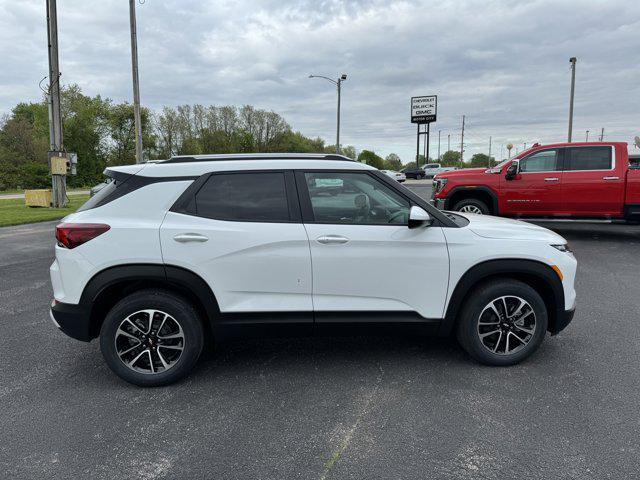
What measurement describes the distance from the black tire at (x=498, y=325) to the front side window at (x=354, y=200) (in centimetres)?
86

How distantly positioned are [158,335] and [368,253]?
1681 millimetres

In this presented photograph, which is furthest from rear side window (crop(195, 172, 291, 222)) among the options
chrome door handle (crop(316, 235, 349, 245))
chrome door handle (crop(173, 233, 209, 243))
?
chrome door handle (crop(316, 235, 349, 245))

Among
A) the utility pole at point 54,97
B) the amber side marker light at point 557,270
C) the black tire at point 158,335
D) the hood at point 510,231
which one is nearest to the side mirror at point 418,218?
the hood at point 510,231

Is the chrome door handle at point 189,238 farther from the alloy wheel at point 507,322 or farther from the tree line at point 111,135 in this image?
the tree line at point 111,135

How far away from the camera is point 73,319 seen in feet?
11.2

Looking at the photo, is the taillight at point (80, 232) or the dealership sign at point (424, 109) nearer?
the taillight at point (80, 232)

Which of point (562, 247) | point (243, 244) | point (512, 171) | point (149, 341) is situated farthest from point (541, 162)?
point (149, 341)

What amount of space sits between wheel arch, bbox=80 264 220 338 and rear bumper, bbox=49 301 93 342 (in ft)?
0.12

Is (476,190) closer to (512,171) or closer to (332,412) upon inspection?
(512,171)

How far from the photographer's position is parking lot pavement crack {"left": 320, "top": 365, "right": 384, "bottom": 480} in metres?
2.54

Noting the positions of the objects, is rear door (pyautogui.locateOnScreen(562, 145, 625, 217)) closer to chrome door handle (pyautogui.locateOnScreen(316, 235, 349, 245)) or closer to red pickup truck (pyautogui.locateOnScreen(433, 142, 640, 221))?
red pickup truck (pyautogui.locateOnScreen(433, 142, 640, 221))

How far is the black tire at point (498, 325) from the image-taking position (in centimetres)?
362

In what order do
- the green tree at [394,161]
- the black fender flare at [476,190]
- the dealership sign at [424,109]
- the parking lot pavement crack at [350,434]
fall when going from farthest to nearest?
the green tree at [394,161]
the dealership sign at [424,109]
the black fender flare at [476,190]
the parking lot pavement crack at [350,434]

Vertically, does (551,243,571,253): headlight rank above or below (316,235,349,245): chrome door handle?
below
